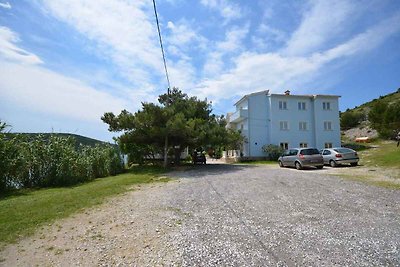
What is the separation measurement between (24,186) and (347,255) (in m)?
15.7

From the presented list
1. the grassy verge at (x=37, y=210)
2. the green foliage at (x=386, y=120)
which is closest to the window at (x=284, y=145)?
the green foliage at (x=386, y=120)

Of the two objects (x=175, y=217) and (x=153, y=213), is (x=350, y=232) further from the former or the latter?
(x=153, y=213)

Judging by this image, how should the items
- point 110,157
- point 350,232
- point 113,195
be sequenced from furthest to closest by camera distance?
point 110,157, point 113,195, point 350,232

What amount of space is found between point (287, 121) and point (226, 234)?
3684cm

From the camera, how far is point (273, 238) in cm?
591

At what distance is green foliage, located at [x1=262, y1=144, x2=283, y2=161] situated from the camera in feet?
124

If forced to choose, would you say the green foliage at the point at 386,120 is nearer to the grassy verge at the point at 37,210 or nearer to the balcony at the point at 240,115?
the balcony at the point at 240,115

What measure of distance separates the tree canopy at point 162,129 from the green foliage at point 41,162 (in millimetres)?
5615

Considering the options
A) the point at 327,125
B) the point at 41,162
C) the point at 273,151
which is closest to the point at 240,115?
the point at 273,151

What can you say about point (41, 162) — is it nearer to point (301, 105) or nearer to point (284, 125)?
point (284, 125)

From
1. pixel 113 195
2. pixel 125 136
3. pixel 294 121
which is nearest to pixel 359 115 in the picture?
pixel 294 121

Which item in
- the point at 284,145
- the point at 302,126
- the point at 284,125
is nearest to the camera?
the point at 284,145

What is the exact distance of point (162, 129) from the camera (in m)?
22.8

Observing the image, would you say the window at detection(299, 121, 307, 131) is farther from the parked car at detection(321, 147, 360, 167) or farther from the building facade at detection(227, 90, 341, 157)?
the parked car at detection(321, 147, 360, 167)
